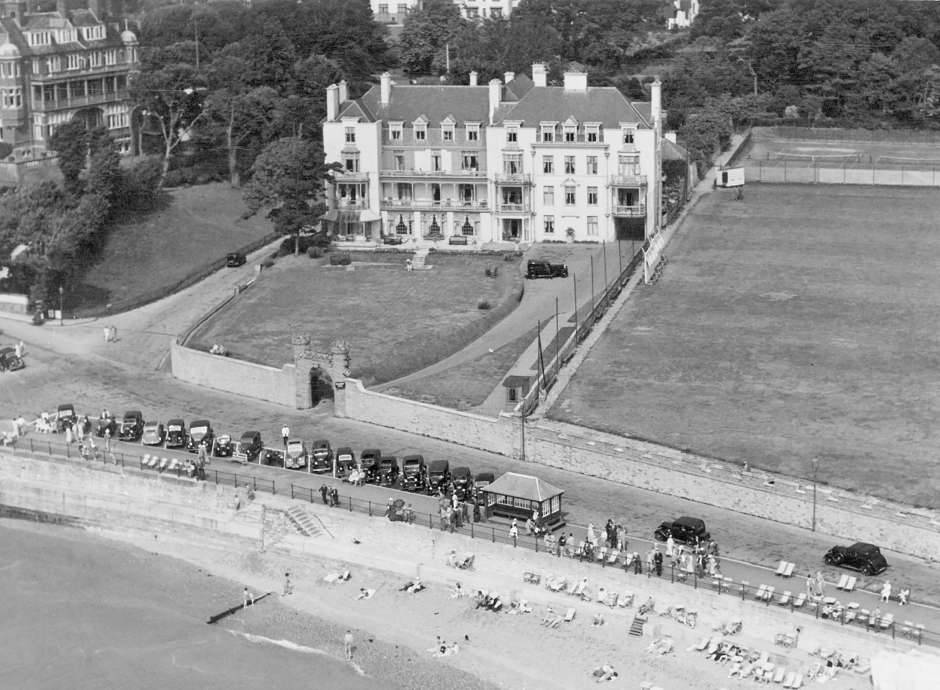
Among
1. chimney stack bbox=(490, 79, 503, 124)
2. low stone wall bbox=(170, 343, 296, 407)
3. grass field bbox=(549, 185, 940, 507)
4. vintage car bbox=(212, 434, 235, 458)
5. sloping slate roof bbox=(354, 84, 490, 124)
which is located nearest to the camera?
grass field bbox=(549, 185, 940, 507)

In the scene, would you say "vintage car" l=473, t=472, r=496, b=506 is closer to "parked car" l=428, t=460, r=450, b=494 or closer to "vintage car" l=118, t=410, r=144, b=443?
"parked car" l=428, t=460, r=450, b=494

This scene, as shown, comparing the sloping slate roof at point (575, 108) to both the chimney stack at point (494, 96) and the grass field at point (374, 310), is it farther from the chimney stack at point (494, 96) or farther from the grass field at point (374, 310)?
the grass field at point (374, 310)

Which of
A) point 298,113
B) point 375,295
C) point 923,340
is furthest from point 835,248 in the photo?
point 298,113

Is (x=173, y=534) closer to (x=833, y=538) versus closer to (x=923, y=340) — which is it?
(x=833, y=538)

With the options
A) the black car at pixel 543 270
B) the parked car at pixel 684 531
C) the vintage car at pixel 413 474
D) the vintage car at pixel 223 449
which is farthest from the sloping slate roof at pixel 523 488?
the black car at pixel 543 270

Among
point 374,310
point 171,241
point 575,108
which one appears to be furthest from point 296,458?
point 575,108

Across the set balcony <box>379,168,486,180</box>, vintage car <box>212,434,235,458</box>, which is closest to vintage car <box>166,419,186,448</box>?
vintage car <box>212,434,235,458</box>
